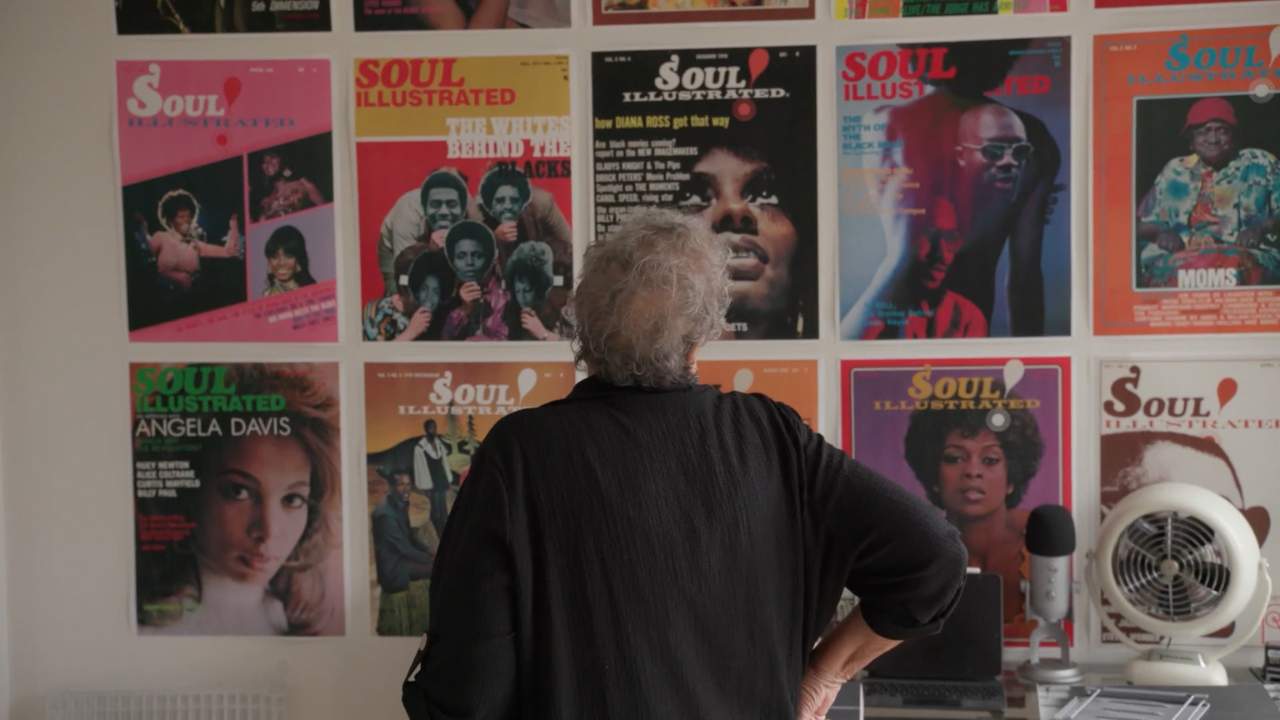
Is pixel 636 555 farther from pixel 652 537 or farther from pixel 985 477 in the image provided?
pixel 985 477

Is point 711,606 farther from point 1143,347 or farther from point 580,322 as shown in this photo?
point 1143,347

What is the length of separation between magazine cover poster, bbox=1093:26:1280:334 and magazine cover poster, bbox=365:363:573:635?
1.38 metres

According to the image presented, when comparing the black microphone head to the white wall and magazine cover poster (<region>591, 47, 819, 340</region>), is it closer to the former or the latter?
the white wall

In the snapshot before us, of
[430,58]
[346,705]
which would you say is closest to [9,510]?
[346,705]

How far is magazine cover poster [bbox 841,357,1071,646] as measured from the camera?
9.62 feet

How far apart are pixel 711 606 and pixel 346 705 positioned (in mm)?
1726

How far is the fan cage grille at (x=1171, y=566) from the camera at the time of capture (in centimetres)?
269

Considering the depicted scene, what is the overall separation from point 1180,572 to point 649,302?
5.23 feet

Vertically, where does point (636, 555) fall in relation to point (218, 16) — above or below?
below

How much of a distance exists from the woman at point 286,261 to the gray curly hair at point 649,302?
1443 millimetres

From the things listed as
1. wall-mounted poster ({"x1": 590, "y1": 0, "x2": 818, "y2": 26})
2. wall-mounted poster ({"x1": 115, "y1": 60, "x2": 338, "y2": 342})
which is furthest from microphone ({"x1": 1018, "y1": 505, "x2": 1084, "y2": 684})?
wall-mounted poster ({"x1": 115, "y1": 60, "x2": 338, "y2": 342})

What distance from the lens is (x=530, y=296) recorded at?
303 cm

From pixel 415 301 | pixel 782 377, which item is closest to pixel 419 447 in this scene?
pixel 415 301

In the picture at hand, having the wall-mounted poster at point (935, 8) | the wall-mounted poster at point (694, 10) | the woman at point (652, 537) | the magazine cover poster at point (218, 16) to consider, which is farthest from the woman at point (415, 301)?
the woman at point (652, 537)
